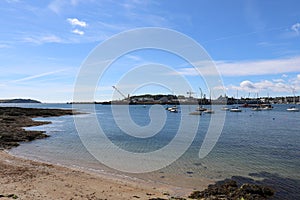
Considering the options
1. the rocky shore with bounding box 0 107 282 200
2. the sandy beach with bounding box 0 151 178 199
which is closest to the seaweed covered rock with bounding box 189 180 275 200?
the rocky shore with bounding box 0 107 282 200

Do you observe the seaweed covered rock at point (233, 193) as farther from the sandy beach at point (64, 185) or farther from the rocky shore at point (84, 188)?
the sandy beach at point (64, 185)

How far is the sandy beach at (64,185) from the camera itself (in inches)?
483

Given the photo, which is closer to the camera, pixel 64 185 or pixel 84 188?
pixel 84 188

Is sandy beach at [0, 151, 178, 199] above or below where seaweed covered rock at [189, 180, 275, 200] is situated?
above

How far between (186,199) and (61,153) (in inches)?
620

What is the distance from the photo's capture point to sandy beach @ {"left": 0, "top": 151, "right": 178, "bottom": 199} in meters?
12.3

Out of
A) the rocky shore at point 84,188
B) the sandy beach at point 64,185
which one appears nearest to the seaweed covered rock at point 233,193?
the rocky shore at point 84,188

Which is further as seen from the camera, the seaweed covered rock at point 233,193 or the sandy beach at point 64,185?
the seaweed covered rock at point 233,193

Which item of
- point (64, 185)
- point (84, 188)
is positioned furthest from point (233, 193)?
point (64, 185)

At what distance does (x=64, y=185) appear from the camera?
13.9 metres

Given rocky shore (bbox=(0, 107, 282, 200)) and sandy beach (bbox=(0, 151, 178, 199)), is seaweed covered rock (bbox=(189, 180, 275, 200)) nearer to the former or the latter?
rocky shore (bbox=(0, 107, 282, 200))

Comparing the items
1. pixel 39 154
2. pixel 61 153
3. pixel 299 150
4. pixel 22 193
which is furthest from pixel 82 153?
pixel 299 150

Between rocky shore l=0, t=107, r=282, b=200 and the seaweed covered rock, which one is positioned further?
the seaweed covered rock

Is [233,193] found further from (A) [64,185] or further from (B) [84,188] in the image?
(A) [64,185]
